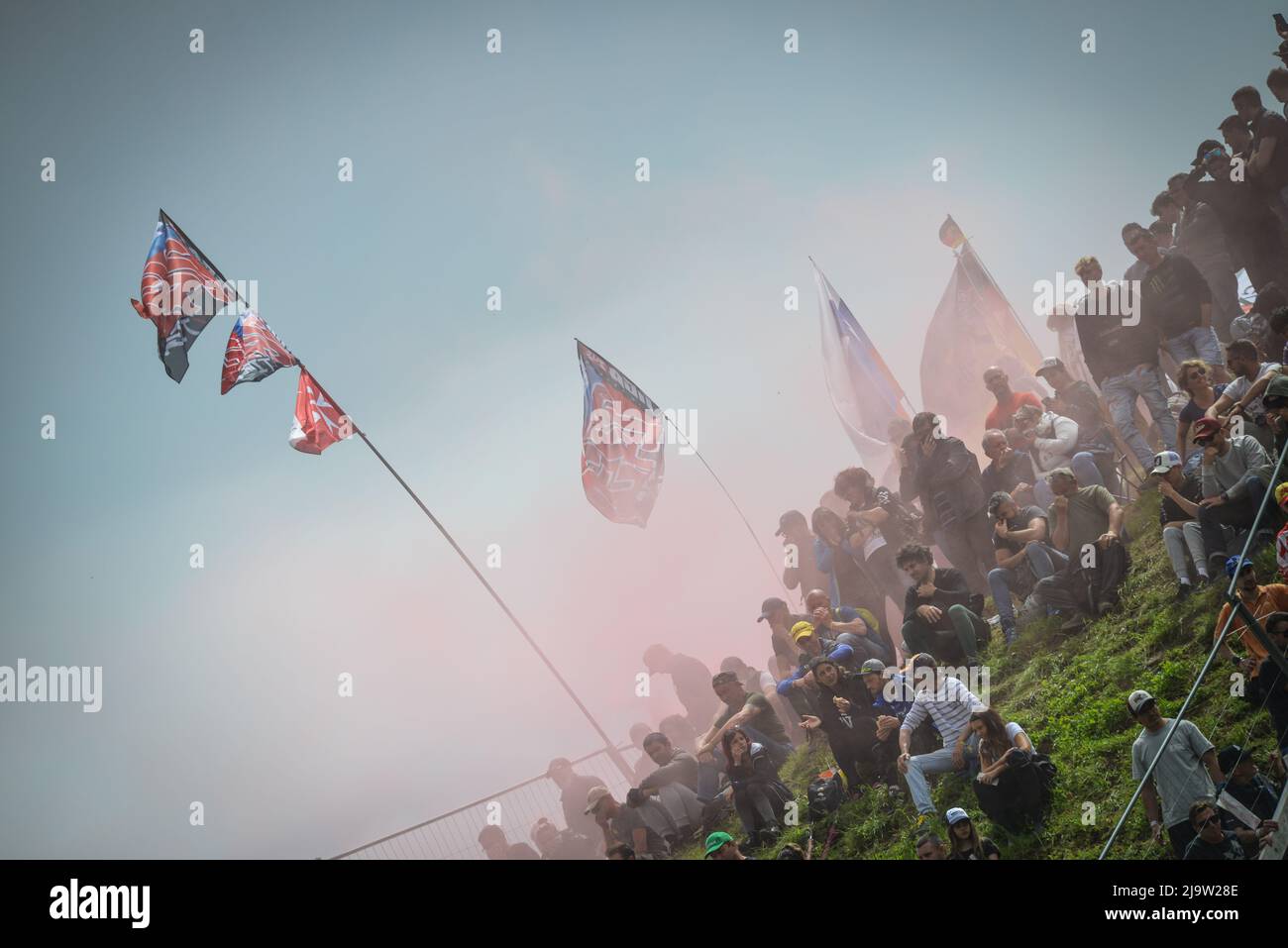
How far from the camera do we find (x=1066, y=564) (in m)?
8.89

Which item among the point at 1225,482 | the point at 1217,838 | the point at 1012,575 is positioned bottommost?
the point at 1217,838

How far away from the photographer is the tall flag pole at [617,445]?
15031 mm

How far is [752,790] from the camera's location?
8.77 metres

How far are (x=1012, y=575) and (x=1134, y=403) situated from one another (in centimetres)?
278

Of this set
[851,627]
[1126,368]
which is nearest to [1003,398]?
[1126,368]

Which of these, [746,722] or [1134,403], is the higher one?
[1134,403]

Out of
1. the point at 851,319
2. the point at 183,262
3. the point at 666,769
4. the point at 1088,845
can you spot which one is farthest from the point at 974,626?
the point at 183,262

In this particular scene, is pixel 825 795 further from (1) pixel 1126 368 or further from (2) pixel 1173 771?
(1) pixel 1126 368

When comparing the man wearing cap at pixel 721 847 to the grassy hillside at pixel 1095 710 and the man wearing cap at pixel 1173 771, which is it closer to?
the grassy hillside at pixel 1095 710

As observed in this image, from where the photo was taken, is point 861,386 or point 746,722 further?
point 861,386

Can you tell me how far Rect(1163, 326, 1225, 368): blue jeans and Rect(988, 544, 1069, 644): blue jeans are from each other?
2.98 m

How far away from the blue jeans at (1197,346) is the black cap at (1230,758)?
524cm
